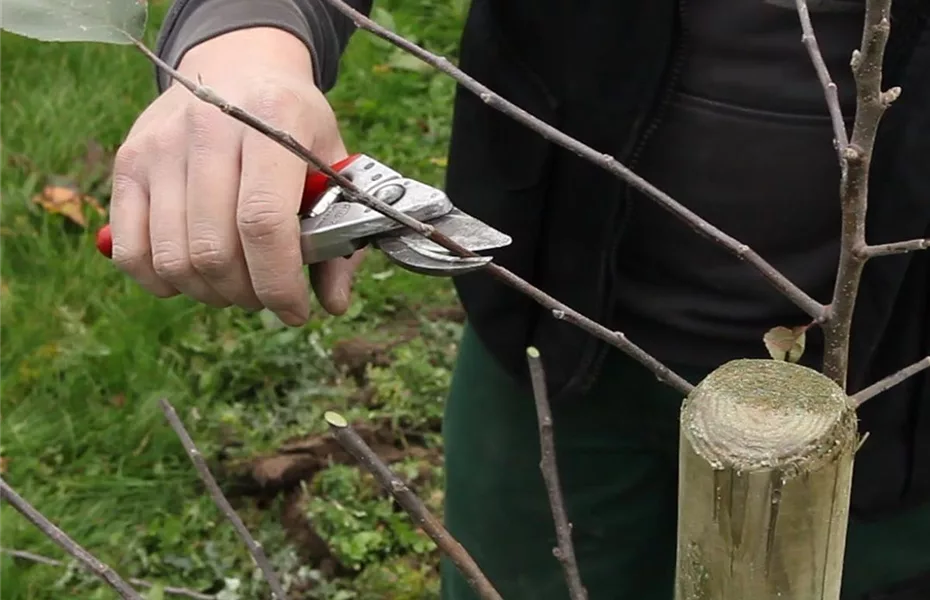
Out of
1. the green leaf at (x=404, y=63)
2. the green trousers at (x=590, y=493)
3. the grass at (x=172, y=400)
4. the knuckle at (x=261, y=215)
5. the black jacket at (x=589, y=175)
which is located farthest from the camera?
the green leaf at (x=404, y=63)

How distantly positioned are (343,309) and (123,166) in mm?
187

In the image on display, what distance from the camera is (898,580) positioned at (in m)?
1.20

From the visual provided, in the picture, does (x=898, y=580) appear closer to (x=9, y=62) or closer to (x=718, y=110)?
(x=718, y=110)

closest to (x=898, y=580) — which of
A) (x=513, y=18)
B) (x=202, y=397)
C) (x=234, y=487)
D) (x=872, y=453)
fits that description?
(x=872, y=453)

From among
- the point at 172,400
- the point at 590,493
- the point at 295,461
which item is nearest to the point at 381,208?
the point at 590,493

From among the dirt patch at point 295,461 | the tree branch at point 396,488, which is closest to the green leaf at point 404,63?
the dirt patch at point 295,461

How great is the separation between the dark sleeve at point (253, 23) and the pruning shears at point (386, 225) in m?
0.12

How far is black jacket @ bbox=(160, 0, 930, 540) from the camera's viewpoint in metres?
0.94

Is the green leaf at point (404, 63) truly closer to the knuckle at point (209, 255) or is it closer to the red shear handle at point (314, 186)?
the red shear handle at point (314, 186)

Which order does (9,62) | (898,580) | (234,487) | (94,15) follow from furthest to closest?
(9,62), (234,487), (898,580), (94,15)

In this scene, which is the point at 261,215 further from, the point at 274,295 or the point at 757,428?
the point at 757,428

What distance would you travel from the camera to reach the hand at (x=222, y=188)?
0.75 meters

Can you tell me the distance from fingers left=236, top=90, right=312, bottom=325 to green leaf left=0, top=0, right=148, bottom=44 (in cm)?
19

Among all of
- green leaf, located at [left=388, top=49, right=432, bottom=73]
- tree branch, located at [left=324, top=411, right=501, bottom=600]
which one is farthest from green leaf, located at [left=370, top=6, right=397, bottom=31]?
tree branch, located at [left=324, top=411, right=501, bottom=600]
